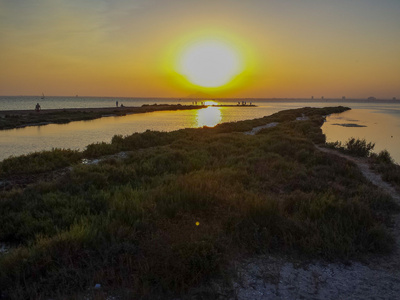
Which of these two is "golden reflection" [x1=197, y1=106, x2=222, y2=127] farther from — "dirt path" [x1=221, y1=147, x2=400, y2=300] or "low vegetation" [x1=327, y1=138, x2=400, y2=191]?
"dirt path" [x1=221, y1=147, x2=400, y2=300]

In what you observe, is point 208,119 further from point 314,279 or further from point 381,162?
point 314,279

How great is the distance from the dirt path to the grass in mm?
297

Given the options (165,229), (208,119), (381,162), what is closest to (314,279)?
(165,229)

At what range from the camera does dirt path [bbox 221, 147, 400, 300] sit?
3.94 metres

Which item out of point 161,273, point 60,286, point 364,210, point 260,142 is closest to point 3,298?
point 60,286

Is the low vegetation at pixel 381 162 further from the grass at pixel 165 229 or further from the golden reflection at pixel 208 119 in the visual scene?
the golden reflection at pixel 208 119

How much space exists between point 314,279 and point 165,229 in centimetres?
281

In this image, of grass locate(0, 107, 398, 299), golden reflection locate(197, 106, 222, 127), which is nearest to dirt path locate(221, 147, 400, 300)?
grass locate(0, 107, 398, 299)

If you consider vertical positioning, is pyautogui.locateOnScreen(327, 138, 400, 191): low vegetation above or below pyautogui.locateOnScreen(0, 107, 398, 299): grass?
below

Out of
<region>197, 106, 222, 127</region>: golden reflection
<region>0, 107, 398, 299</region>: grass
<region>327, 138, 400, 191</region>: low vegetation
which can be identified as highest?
<region>197, 106, 222, 127</region>: golden reflection

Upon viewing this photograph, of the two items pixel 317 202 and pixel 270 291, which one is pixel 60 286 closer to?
pixel 270 291

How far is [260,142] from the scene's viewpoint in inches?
726

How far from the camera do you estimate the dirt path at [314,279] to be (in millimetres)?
3943

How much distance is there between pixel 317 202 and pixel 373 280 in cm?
252
